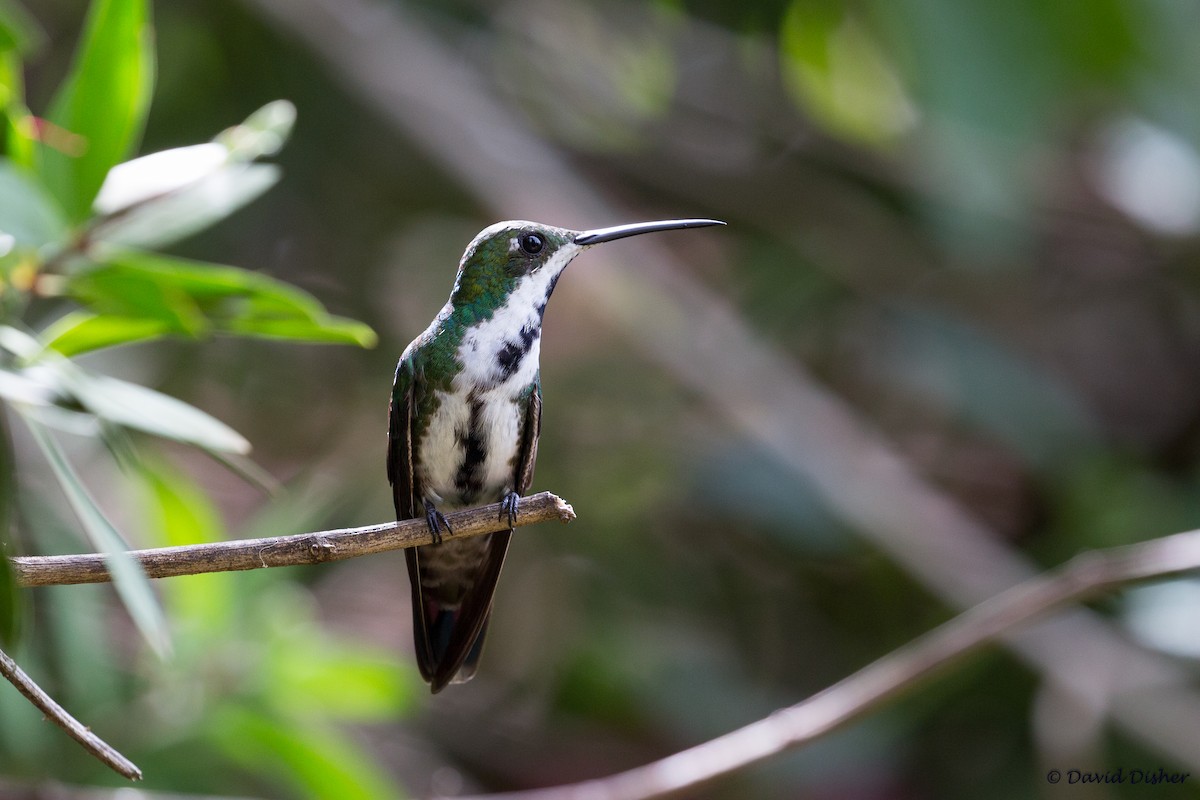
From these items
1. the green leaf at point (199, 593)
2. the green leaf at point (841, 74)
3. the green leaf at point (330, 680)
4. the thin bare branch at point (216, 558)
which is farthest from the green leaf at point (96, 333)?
the green leaf at point (841, 74)

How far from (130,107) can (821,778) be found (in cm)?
336

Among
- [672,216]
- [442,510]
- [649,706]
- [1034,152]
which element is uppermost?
[672,216]

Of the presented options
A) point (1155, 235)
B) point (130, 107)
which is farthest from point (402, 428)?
point (1155, 235)

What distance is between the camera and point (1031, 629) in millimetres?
4160

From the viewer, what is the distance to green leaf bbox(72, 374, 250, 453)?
175cm

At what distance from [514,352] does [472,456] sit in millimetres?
211

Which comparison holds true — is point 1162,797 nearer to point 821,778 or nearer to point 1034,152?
point 821,778

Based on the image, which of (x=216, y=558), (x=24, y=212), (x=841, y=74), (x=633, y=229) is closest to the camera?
(x=216, y=558)

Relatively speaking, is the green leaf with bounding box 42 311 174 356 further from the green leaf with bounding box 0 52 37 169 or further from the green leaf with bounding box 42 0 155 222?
the green leaf with bounding box 0 52 37 169

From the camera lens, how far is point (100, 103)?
1998 millimetres

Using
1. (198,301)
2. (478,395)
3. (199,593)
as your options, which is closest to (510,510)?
(478,395)

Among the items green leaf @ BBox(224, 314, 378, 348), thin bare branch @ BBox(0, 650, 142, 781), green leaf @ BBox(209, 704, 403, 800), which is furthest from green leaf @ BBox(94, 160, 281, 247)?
green leaf @ BBox(209, 704, 403, 800)

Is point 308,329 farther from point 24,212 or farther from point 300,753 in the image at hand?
point 300,753

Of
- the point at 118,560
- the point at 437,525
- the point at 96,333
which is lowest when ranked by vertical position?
the point at 118,560
